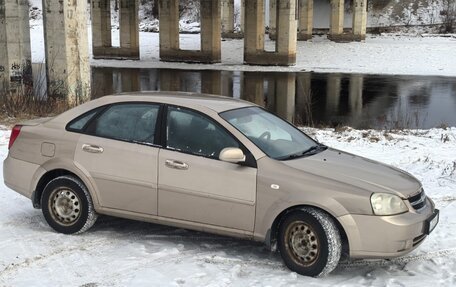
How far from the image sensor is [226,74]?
120 feet

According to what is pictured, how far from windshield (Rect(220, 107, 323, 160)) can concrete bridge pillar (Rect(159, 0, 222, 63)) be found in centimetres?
3932

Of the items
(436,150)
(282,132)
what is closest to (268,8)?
(436,150)

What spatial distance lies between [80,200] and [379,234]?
3000 mm

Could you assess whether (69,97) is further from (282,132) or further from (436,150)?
(282,132)

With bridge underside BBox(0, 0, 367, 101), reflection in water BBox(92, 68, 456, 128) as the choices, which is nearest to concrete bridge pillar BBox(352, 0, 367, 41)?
bridge underside BBox(0, 0, 367, 101)

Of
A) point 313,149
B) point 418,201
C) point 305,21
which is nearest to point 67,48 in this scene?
point 313,149

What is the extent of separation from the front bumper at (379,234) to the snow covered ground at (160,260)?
0.27 m

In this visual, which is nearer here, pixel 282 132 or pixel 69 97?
pixel 282 132

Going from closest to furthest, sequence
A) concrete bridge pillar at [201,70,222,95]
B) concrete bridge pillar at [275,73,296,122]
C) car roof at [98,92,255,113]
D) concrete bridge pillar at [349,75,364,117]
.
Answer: car roof at [98,92,255,113] < concrete bridge pillar at [275,73,296,122] < concrete bridge pillar at [349,75,364,117] < concrete bridge pillar at [201,70,222,95]

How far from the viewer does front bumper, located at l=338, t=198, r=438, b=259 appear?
4824 mm

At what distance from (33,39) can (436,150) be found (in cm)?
5374

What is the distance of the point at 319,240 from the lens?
493 centimetres

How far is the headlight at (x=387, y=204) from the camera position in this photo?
192 inches

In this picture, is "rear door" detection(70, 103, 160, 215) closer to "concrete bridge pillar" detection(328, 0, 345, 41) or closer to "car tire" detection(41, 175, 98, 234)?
"car tire" detection(41, 175, 98, 234)
